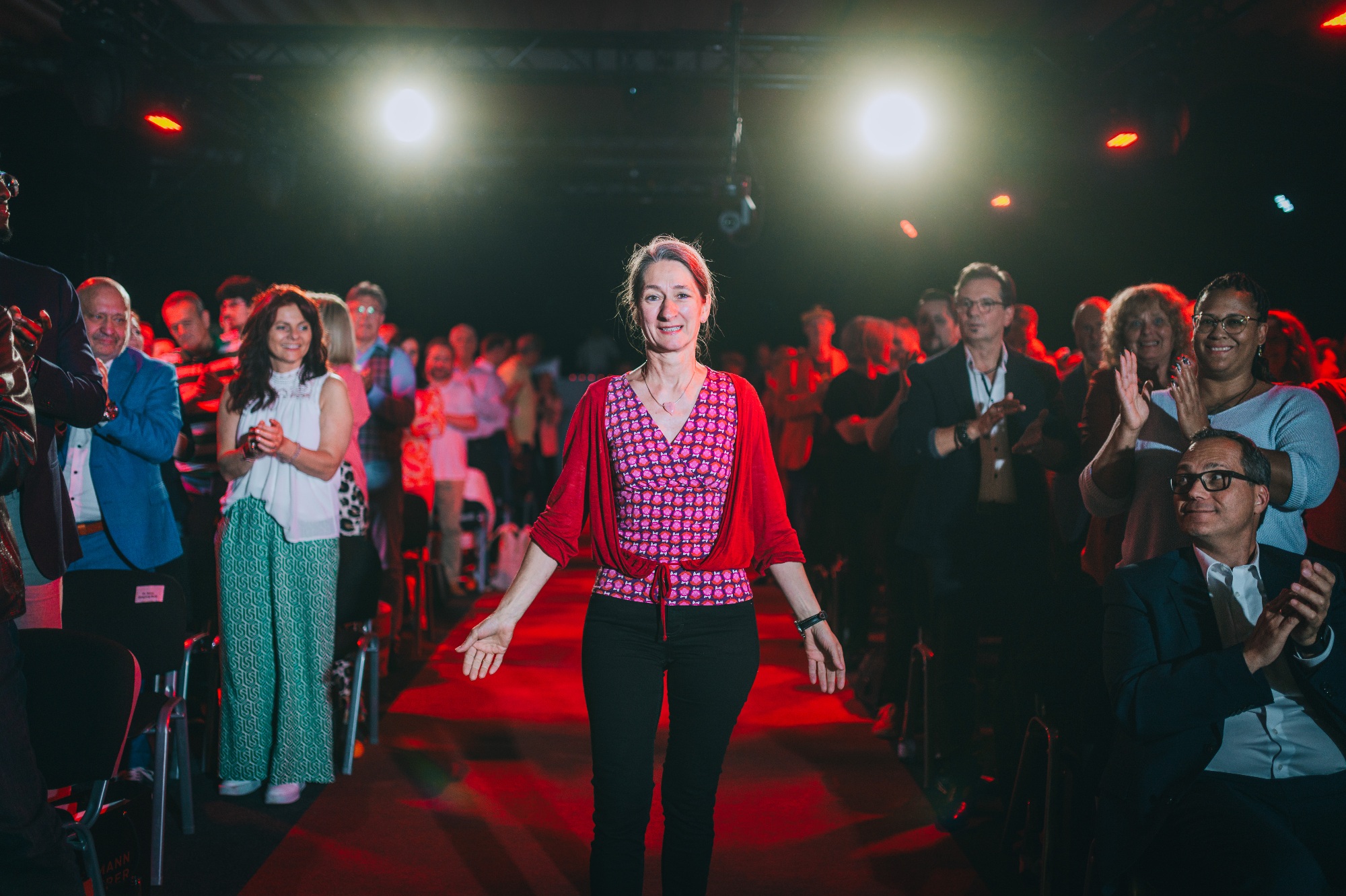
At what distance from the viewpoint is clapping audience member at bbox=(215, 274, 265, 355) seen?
4.16m

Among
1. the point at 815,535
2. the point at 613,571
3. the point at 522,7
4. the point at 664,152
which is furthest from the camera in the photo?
the point at 664,152

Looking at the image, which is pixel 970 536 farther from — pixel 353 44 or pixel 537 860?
pixel 353 44

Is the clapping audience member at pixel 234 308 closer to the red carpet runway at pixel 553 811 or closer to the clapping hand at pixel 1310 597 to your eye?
the red carpet runway at pixel 553 811

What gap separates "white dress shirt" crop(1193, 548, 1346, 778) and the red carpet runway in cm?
94

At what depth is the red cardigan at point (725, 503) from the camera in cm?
190

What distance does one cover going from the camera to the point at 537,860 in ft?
8.82

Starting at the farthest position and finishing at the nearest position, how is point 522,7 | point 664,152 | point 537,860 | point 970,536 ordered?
point 664,152 < point 522,7 < point 970,536 < point 537,860

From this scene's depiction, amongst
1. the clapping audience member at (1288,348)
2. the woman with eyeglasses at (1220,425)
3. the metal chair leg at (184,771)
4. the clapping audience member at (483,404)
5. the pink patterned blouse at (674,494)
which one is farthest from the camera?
the clapping audience member at (483,404)

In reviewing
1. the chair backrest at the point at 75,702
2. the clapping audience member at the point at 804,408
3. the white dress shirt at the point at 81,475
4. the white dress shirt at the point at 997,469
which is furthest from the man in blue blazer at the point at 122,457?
the clapping audience member at the point at 804,408

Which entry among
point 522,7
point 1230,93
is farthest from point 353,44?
point 1230,93

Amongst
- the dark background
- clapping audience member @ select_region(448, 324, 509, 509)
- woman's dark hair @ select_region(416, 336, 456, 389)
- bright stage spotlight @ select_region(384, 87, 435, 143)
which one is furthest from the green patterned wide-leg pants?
bright stage spotlight @ select_region(384, 87, 435, 143)

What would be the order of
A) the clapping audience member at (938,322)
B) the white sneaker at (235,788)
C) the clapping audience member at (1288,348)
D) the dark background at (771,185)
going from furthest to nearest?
the dark background at (771,185)
the clapping audience member at (938,322)
the clapping audience member at (1288,348)
the white sneaker at (235,788)

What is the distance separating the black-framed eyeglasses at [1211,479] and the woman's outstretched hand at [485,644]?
1362mm

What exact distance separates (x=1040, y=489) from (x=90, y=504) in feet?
9.68
